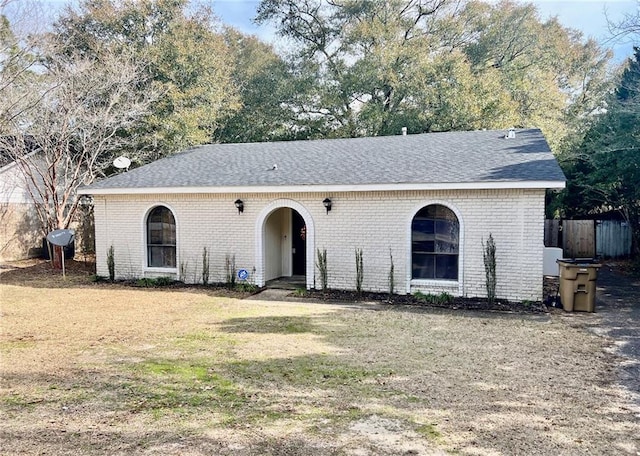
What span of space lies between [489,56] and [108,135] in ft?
67.8

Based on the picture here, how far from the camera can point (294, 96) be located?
2394 cm

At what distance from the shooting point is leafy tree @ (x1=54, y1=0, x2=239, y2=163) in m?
17.9

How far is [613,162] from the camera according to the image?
586 inches

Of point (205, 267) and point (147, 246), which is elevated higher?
point (147, 246)

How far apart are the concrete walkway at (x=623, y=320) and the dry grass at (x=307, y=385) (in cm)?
27

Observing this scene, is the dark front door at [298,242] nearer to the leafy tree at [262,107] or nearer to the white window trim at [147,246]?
the white window trim at [147,246]

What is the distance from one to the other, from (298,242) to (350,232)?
3.09 m

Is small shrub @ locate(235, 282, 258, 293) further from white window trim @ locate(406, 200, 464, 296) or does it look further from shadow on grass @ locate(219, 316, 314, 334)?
white window trim @ locate(406, 200, 464, 296)

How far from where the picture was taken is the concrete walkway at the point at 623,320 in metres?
5.84

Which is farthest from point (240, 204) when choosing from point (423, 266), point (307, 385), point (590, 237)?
point (590, 237)

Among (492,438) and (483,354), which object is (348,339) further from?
(492,438)

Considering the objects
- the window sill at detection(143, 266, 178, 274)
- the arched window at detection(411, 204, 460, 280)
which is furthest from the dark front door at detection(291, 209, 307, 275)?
the arched window at detection(411, 204, 460, 280)

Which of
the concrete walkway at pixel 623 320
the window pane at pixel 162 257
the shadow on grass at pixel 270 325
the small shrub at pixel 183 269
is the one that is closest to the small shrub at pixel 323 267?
the shadow on grass at pixel 270 325

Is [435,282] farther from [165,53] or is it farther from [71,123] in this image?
[165,53]
